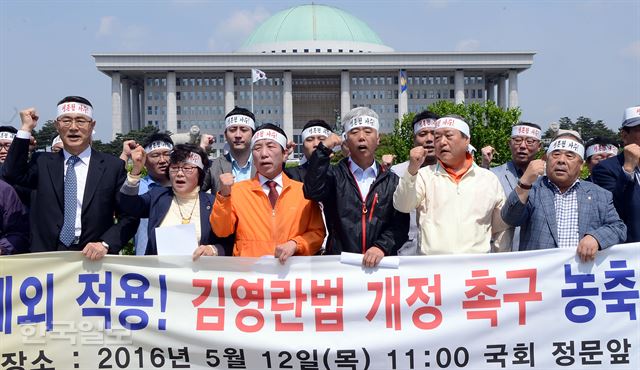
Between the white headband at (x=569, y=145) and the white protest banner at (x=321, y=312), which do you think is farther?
the white headband at (x=569, y=145)

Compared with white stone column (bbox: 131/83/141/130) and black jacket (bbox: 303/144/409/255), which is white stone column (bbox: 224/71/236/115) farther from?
black jacket (bbox: 303/144/409/255)

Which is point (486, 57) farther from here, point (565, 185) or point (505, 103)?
point (565, 185)

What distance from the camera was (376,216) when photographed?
4.63 m

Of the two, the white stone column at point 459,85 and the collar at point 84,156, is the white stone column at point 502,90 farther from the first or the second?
the collar at point 84,156

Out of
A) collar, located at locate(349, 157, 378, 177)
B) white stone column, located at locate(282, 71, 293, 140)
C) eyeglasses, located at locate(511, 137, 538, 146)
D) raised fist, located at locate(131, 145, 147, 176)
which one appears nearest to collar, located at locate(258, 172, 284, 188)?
collar, located at locate(349, 157, 378, 177)

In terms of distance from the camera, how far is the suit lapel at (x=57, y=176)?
491 centimetres

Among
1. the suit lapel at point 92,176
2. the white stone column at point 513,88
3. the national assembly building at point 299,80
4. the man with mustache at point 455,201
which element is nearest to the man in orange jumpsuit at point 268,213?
the man with mustache at point 455,201

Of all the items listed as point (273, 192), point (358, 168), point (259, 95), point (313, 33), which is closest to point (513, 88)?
point (313, 33)

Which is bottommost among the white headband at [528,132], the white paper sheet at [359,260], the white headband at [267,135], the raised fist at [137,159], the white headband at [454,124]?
the white paper sheet at [359,260]

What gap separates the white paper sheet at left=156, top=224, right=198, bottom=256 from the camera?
4.81m

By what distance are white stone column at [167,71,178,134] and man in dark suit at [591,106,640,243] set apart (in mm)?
86112

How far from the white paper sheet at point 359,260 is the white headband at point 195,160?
55.4 inches

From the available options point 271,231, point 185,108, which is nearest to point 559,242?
point 271,231

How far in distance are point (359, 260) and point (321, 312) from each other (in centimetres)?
44
